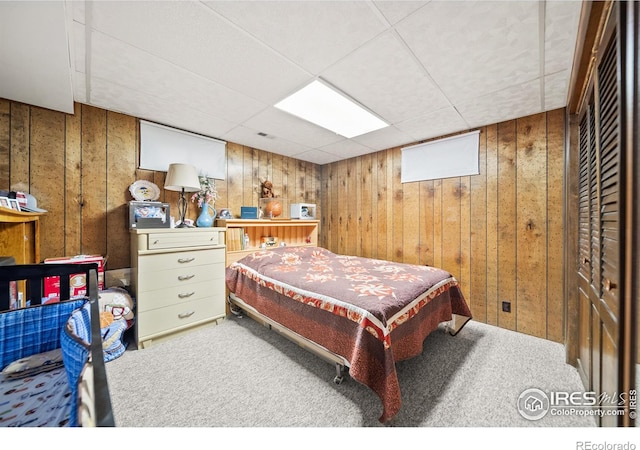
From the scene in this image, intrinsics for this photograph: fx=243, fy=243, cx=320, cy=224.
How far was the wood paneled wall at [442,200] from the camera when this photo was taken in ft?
6.99

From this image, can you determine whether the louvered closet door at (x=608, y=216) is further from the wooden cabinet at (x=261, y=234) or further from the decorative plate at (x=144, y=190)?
the decorative plate at (x=144, y=190)

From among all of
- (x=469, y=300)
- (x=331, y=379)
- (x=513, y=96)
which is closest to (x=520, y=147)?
(x=513, y=96)

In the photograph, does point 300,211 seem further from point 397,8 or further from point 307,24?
point 397,8

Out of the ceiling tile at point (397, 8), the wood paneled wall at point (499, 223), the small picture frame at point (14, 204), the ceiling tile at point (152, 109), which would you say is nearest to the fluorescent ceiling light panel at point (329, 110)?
the ceiling tile at point (397, 8)

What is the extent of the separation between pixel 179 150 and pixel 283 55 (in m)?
1.86

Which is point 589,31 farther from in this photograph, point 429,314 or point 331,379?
point 331,379

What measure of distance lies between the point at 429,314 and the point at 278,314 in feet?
4.13

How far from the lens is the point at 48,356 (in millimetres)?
1014

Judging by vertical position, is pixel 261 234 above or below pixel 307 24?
below

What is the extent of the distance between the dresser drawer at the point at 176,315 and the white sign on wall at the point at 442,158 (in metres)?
2.87

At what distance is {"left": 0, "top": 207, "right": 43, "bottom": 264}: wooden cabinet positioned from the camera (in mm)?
1673

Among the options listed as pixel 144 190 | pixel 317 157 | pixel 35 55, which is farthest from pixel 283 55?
pixel 317 157

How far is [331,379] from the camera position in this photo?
5.77 feet

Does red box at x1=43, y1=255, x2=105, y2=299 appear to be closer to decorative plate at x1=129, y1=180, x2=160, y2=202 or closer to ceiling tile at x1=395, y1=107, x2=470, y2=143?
decorative plate at x1=129, y1=180, x2=160, y2=202
